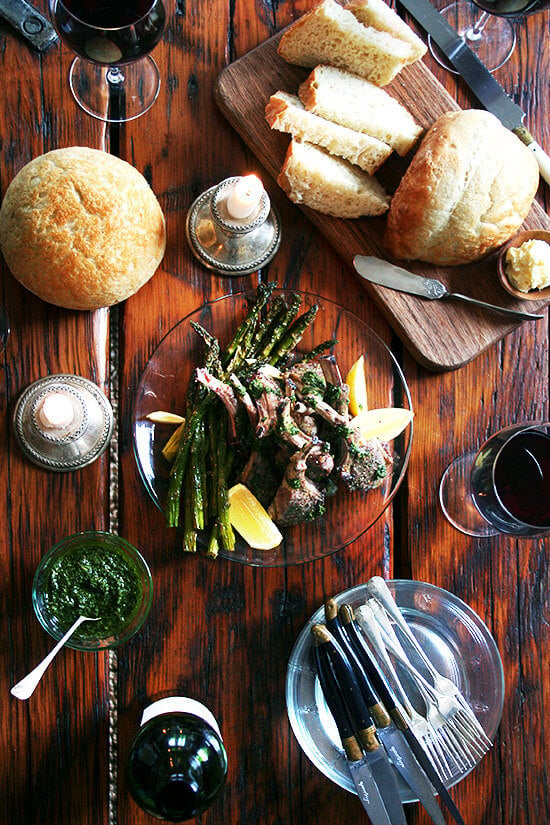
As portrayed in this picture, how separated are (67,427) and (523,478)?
112cm

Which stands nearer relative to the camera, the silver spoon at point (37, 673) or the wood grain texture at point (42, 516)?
the silver spoon at point (37, 673)

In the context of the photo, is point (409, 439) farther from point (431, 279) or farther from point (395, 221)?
point (395, 221)

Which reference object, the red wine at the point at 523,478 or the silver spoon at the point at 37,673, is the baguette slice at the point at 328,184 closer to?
the red wine at the point at 523,478

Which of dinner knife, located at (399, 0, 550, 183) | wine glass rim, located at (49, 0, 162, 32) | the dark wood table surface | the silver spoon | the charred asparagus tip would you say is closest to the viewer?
wine glass rim, located at (49, 0, 162, 32)

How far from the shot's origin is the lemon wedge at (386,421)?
192cm

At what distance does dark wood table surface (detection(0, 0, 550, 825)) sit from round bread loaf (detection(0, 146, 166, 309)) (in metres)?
0.17

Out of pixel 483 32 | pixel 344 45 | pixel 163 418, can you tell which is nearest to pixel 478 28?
pixel 483 32

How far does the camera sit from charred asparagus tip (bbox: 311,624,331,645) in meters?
1.87

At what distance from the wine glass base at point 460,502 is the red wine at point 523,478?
0.84 ft

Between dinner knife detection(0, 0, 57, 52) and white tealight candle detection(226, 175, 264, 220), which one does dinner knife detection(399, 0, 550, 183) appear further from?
dinner knife detection(0, 0, 57, 52)

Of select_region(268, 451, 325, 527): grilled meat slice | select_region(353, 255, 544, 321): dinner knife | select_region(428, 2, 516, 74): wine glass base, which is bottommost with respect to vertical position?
select_region(268, 451, 325, 527): grilled meat slice

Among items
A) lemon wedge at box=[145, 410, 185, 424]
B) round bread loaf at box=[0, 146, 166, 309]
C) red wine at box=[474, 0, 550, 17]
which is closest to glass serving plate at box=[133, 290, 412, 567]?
lemon wedge at box=[145, 410, 185, 424]

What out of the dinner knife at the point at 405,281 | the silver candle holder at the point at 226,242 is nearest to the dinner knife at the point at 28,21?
the silver candle holder at the point at 226,242

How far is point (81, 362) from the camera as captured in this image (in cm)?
202
